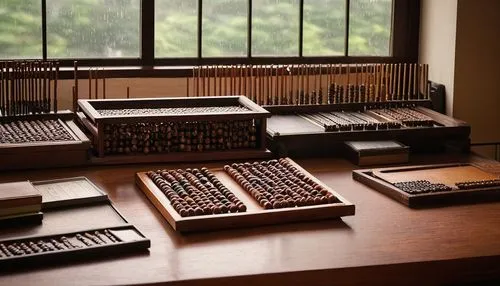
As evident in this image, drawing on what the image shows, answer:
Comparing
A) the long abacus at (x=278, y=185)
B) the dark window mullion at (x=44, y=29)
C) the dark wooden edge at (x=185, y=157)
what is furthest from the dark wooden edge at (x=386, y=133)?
the dark window mullion at (x=44, y=29)

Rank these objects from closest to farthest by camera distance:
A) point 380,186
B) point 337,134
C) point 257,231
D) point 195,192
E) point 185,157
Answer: point 257,231, point 195,192, point 380,186, point 185,157, point 337,134

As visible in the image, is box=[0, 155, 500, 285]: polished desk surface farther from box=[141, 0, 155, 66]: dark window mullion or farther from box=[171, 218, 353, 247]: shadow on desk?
box=[141, 0, 155, 66]: dark window mullion

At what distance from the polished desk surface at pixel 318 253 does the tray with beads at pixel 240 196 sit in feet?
0.12

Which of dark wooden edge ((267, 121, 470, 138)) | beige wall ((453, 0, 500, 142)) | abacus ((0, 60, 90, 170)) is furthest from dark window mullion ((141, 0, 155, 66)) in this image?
beige wall ((453, 0, 500, 142))

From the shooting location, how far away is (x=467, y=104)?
5.14 metres

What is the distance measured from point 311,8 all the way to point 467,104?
968 millimetres

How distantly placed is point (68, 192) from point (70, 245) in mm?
605

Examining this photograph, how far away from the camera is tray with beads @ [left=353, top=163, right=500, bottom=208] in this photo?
3666mm

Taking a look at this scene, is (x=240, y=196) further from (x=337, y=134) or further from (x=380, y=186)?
(x=337, y=134)

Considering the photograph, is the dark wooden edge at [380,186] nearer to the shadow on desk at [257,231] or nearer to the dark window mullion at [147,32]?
the shadow on desk at [257,231]

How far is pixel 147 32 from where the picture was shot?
504 centimetres

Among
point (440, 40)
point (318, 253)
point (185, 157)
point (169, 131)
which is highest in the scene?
point (440, 40)

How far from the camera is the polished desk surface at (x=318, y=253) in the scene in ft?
9.33

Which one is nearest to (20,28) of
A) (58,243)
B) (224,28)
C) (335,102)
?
(224,28)
